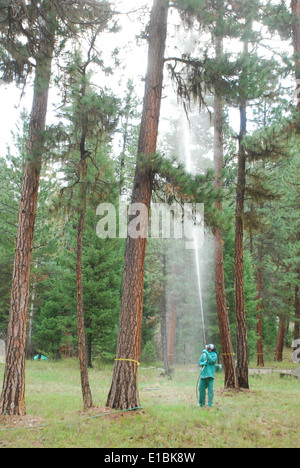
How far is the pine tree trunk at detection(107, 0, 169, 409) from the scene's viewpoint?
6766mm

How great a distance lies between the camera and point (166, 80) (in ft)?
28.0

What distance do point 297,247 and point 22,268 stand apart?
1446cm

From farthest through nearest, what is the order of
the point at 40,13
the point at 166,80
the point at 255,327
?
the point at 255,327 < the point at 166,80 < the point at 40,13

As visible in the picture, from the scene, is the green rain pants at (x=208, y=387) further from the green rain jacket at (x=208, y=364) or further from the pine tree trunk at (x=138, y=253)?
the pine tree trunk at (x=138, y=253)

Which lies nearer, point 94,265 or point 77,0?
point 77,0

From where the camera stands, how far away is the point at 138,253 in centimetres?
730

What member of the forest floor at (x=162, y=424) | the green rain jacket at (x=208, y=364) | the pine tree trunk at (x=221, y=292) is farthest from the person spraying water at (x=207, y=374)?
the pine tree trunk at (x=221, y=292)

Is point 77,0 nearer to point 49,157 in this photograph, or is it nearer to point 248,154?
point 49,157

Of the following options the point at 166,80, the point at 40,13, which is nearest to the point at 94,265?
the point at 166,80

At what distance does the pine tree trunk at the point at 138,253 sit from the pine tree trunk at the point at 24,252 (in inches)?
70.0

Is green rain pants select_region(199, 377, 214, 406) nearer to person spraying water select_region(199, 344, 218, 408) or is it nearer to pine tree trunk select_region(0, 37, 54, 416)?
person spraying water select_region(199, 344, 218, 408)

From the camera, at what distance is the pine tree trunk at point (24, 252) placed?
688 centimetres

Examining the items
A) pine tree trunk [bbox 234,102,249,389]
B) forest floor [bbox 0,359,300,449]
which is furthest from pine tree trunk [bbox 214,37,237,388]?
forest floor [bbox 0,359,300,449]

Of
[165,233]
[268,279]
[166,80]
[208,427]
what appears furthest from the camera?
[268,279]
